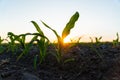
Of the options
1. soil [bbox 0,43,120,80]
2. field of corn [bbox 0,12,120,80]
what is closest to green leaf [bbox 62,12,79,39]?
field of corn [bbox 0,12,120,80]

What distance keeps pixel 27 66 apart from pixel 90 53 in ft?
2.92

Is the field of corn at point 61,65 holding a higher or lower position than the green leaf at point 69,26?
lower

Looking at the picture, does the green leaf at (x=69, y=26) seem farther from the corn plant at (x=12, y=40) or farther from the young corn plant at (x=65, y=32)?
the corn plant at (x=12, y=40)

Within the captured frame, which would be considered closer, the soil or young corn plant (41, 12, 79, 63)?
the soil

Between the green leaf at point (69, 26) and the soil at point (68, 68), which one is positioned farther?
the green leaf at point (69, 26)

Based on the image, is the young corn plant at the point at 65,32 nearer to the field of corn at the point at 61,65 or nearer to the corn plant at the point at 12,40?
the field of corn at the point at 61,65

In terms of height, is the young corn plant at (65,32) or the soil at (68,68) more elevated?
the young corn plant at (65,32)

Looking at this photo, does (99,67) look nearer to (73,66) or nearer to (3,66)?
(73,66)

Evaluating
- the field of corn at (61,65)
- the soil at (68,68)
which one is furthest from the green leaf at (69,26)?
the soil at (68,68)

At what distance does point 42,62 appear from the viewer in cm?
404

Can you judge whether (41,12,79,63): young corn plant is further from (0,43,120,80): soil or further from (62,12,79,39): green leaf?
(0,43,120,80): soil

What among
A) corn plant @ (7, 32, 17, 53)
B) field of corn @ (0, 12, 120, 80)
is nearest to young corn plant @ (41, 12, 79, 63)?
field of corn @ (0, 12, 120, 80)

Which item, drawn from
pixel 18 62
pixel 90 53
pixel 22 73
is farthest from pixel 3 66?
pixel 90 53

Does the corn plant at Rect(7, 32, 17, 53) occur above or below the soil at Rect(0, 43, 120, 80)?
above
